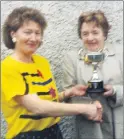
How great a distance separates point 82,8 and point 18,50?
0.82 metres

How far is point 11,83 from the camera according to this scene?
6.46 feet

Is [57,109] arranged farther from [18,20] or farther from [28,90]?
[18,20]

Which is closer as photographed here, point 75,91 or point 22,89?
point 22,89

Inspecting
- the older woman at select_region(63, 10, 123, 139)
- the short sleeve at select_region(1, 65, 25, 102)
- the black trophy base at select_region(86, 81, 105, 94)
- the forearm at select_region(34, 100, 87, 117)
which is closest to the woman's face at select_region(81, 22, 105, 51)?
the older woman at select_region(63, 10, 123, 139)

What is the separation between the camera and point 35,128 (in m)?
2.11

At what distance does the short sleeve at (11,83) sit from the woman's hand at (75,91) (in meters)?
0.39

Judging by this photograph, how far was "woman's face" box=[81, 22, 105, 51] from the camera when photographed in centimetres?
220

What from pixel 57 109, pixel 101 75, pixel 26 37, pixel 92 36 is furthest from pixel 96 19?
pixel 57 109

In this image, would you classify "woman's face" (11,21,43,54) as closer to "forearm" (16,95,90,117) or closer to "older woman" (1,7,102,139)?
"older woman" (1,7,102,139)

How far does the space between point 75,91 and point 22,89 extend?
0.40m

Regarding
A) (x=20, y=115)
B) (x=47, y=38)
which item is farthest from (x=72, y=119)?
(x=20, y=115)

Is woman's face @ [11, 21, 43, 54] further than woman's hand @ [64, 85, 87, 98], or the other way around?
woman's hand @ [64, 85, 87, 98]

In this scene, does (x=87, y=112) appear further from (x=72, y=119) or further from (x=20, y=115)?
(x=72, y=119)

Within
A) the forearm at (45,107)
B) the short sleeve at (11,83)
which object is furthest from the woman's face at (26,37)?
the forearm at (45,107)
